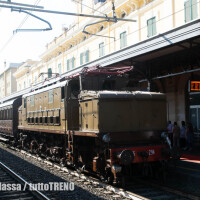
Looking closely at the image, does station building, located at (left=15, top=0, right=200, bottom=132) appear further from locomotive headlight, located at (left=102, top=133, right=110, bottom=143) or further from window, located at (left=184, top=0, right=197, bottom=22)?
locomotive headlight, located at (left=102, top=133, right=110, bottom=143)

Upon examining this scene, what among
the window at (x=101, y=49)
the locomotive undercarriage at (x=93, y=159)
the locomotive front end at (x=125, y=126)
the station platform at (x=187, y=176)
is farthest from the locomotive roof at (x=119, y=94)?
the window at (x=101, y=49)

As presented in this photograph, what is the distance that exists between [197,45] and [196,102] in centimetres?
662

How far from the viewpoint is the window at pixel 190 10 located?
17.3m

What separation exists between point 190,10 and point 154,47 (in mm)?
6571

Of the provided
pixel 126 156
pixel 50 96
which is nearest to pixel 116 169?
pixel 126 156

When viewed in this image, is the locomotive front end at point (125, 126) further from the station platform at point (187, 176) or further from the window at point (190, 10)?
the window at point (190, 10)

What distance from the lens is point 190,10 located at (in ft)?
57.9

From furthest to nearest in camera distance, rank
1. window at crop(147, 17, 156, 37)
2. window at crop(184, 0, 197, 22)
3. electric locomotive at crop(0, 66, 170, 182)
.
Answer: window at crop(147, 17, 156, 37)
window at crop(184, 0, 197, 22)
electric locomotive at crop(0, 66, 170, 182)

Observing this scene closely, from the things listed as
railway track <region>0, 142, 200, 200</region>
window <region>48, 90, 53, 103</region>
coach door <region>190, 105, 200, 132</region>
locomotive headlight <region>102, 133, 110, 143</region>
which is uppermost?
window <region>48, 90, 53, 103</region>

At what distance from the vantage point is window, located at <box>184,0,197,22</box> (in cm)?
1731

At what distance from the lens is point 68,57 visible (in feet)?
107

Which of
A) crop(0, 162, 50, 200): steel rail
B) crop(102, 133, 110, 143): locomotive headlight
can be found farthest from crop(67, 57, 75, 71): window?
crop(102, 133, 110, 143): locomotive headlight

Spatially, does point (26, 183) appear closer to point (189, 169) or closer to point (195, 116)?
point (189, 169)

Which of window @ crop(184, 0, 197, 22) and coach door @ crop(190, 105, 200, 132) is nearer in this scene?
window @ crop(184, 0, 197, 22)
